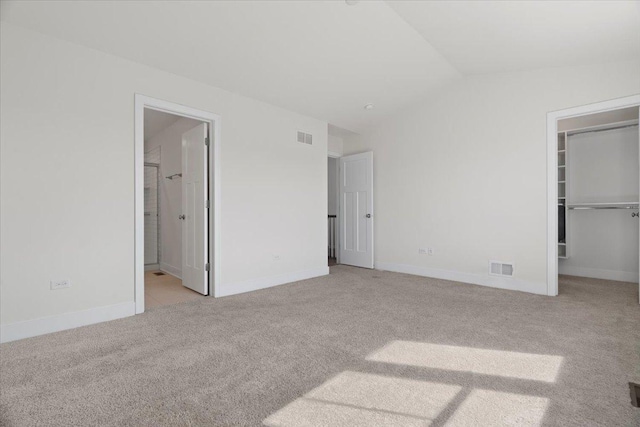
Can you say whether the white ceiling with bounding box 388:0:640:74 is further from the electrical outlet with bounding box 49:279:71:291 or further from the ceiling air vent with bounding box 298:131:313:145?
the electrical outlet with bounding box 49:279:71:291

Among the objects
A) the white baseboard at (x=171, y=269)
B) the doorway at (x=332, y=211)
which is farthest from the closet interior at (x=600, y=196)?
the white baseboard at (x=171, y=269)

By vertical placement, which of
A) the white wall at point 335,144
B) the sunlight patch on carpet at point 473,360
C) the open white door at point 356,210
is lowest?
the sunlight patch on carpet at point 473,360

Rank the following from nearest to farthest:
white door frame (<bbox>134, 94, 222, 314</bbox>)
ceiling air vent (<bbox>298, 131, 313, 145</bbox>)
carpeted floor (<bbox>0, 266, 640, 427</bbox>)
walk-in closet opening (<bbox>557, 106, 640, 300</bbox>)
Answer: carpeted floor (<bbox>0, 266, 640, 427</bbox>)
white door frame (<bbox>134, 94, 222, 314</bbox>)
walk-in closet opening (<bbox>557, 106, 640, 300</bbox>)
ceiling air vent (<bbox>298, 131, 313, 145</bbox>)

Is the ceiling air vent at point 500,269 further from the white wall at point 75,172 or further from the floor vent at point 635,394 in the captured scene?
the white wall at point 75,172

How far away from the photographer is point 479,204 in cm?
461

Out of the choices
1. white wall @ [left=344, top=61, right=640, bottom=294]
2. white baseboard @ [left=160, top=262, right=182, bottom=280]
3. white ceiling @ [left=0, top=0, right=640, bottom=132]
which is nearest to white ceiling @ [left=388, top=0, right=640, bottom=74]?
white ceiling @ [left=0, top=0, right=640, bottom=132]

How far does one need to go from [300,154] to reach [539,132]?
319 centimetres

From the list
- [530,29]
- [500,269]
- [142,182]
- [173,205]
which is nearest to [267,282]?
[142,182]

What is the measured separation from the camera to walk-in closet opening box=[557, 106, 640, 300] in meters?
4.66

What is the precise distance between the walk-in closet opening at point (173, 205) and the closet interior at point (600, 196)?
17.9ft

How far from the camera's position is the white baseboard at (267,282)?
158 inches

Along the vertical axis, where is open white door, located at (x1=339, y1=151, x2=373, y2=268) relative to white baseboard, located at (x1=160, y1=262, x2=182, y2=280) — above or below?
above

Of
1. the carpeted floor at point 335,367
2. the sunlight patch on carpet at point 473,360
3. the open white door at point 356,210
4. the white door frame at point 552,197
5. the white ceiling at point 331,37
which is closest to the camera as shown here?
the carpeted floor at point 335,367

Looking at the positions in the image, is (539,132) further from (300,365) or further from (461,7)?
(300,365)
